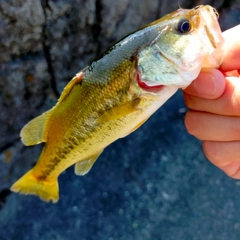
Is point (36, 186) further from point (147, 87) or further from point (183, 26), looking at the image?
point (183, 26)

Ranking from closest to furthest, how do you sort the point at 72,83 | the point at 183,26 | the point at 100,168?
the point at 183,26, the point at 72,83, the point at 100,168

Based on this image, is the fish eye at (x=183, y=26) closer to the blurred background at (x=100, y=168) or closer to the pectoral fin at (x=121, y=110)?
the pectoral fin at (x=121, y=110)

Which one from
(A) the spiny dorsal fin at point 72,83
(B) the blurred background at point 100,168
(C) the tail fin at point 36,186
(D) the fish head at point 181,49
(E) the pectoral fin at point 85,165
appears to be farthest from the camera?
(B) the blurred background at point 100,168

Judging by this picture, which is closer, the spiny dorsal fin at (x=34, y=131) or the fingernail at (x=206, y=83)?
the fingernail at (x=206, y=83)

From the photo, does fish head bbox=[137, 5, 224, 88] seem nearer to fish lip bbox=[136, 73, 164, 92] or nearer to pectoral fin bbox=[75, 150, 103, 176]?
fish lip bbox=[136, 73, 164, 92]

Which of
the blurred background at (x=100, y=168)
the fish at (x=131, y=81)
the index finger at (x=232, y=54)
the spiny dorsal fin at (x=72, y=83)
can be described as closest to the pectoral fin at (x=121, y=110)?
the fish at (x=131, y=81)

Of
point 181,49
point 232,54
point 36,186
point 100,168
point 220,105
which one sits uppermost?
point 181,49

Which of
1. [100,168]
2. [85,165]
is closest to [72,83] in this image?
[85,165]
